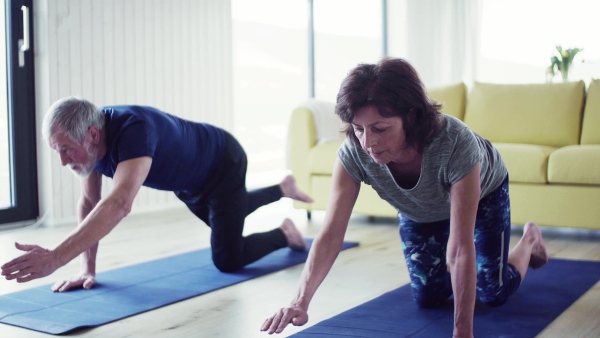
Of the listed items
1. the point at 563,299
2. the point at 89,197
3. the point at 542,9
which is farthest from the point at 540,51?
the point at 89,197

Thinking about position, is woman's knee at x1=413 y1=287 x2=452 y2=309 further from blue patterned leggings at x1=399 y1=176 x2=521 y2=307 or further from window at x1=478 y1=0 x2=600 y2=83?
window at x1=478 y1=0 x2=600 y2=83

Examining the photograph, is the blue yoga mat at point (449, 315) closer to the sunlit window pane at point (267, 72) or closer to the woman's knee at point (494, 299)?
the woman's knee at point (494, 299)

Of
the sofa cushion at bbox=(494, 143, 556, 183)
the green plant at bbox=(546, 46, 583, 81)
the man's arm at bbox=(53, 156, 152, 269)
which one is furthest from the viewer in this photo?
the green plant at bbox=(546, 46, 583, 81)

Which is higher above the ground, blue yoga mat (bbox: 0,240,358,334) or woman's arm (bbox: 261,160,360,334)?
woman's arm (bbox: 261,160,360,334)

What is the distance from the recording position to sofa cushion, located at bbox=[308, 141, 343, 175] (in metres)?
4.20

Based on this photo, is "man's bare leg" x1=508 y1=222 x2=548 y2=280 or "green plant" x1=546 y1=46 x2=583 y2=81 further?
"green plant" x1=546 y1=46 x2=583 y2=81

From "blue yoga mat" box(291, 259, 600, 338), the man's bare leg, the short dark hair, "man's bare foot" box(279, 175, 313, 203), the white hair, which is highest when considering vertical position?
the short dark hair

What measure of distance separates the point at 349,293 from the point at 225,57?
11.2 feet

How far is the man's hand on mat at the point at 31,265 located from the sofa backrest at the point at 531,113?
10.3 ft

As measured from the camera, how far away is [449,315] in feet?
7.21

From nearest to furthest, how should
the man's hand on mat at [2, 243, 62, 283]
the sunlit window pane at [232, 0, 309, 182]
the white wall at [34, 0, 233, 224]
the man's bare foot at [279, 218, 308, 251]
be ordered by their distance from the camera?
the man's hand on mat at [2, 243, 62, 283]
the man's bare foot at [279, 218, 308, 251]
the white wall at [34, 0, 233, 224]
the sunlit window pane at [232, 0, 309, 182]

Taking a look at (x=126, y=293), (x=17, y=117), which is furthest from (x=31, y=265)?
(x=17, y=117)

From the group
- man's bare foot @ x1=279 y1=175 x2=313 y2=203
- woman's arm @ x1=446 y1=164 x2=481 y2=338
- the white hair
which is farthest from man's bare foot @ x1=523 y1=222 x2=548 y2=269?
the white hair

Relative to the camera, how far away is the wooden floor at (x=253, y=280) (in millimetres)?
2146
